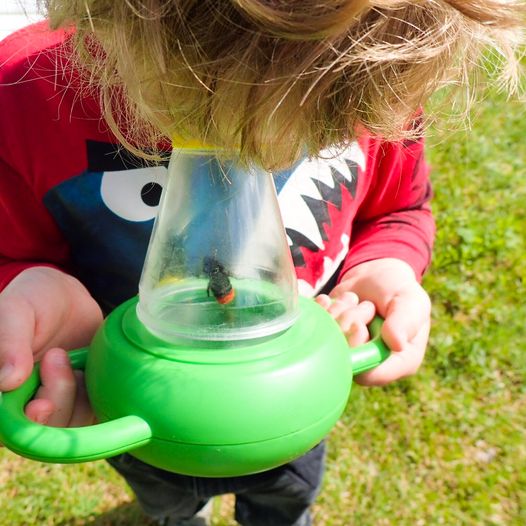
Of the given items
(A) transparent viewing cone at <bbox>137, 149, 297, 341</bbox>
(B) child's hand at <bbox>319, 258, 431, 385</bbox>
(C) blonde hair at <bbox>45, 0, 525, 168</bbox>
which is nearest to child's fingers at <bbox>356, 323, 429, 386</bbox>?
(B) child's hand at <bbox>319, 258, 431, 385</bbox>

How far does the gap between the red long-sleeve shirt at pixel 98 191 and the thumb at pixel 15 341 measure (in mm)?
156

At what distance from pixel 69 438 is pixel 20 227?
1.63 feet

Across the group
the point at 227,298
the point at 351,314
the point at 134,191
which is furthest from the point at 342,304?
the point at 134,191

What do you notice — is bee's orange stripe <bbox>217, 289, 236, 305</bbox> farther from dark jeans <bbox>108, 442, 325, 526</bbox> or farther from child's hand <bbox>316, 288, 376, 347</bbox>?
dark jeans <bbox>108, 442, 325, 526</bbox>

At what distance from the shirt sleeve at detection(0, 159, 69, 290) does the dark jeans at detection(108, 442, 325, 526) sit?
14.3 inches

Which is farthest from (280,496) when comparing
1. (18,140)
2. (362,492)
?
(18,140)

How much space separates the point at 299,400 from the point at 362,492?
1.06 metres

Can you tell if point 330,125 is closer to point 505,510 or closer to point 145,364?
point 145,364

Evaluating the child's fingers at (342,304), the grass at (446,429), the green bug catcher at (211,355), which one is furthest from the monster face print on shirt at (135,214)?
the grass at (446,429)

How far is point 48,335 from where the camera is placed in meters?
0.81

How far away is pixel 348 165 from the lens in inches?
41.2

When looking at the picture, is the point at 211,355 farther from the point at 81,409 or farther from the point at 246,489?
the point at 246,489

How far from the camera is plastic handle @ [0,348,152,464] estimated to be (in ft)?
1.88

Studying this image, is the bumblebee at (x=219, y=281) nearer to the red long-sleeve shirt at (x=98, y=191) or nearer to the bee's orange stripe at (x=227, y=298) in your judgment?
the bee's orange stripe at (x=227, y=298)
